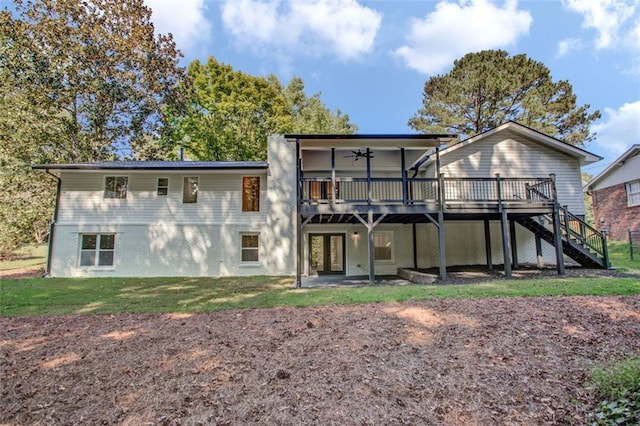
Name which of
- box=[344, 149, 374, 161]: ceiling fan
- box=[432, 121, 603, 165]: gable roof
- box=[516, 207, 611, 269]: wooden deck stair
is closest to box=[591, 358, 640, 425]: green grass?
box=[344, 149, 374, 161]: ceiling fan

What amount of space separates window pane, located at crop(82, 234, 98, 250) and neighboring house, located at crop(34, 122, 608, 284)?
42mm

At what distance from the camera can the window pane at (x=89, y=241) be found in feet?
44.0

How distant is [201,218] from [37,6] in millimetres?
16485

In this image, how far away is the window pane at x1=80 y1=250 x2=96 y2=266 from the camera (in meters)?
13.3

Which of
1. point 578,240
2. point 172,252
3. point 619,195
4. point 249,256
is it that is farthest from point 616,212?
point 172,252

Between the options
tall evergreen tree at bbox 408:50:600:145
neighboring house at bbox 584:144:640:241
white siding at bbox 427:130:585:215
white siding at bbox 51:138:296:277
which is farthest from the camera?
tall evergreen tree at bbox 408:50:600:145

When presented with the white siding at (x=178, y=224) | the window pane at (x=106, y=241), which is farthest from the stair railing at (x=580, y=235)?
the window pane at (x=106, y=241)

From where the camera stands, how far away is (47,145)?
18656 mm

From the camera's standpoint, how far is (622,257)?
14.8m

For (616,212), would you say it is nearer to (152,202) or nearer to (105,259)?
(152,202)

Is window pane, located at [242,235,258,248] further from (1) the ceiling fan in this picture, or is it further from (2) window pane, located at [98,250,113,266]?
(2) window pane, located at [98,250,113,266]

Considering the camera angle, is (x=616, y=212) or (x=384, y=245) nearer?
(x=384, y=245)

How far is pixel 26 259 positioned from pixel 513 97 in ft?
111

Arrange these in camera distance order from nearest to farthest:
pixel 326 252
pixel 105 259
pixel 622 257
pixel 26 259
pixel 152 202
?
pixel 105 259
pixel 152 202
pixel 326 252
pixel 622 257
pixel 26 259
